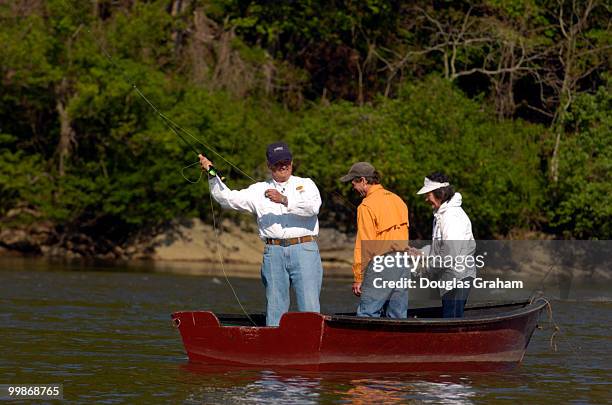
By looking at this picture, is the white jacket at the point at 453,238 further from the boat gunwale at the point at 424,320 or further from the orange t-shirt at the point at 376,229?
the orange t-shirt at the point at 376,229

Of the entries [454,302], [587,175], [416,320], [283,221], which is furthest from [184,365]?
[587,175]

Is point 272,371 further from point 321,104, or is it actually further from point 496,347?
point 321,104

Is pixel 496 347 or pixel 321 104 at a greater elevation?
pixel 321 104

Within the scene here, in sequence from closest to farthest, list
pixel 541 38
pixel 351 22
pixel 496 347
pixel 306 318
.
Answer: pixel 306 318, pixel 496 347, pixel 541 38, pixel 351 22

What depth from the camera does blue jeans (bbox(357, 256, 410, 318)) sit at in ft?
37.8

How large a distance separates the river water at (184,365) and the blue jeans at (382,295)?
568mm

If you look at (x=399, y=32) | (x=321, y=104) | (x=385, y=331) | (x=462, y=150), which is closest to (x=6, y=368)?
(x=385, y=331)

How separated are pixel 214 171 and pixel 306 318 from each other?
1458 mm

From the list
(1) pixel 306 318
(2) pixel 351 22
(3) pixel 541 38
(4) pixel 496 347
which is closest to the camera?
(1) pixel 306 318

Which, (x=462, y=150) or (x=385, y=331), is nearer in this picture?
(x=385, y=331)

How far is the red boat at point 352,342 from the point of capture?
37.8 feet

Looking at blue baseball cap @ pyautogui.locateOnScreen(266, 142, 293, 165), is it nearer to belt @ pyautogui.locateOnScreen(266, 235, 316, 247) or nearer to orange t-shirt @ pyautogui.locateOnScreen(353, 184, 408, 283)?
belt @ pyautogui.locateOnScreen(266, 235, 316, 247)

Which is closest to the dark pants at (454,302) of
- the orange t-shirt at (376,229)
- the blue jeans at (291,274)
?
the orange t-shirt at (376,229)

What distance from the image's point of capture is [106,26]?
106ft
